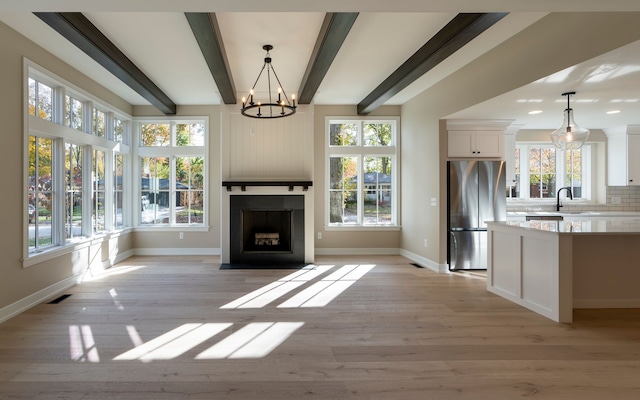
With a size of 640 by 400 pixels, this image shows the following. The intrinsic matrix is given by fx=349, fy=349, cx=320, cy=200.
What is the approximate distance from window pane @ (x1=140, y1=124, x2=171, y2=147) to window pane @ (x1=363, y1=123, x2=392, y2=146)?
3.94 m

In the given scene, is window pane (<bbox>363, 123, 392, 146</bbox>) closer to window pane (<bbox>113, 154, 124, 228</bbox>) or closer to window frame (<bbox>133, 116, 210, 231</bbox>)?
window frame (<bbox>133, 116, 210, 231</bbox>)

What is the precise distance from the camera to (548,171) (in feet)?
22.1

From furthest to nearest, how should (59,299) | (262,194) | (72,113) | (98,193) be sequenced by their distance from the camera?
(262,194), (98,193), (72,113), (59,299)

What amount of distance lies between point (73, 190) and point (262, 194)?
273 cm

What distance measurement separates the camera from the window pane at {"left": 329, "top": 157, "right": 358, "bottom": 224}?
7.00m

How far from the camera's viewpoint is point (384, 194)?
705cm

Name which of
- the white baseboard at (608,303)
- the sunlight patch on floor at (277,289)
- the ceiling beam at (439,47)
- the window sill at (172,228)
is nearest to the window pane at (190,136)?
the window sill at (172,228)

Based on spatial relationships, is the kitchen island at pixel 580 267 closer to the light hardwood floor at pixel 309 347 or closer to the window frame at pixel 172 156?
the light hardwood floor at pixel 309 347

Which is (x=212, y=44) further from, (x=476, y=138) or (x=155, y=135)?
(x=476, y=138)

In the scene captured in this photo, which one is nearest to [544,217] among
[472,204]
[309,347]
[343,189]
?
[472,204]

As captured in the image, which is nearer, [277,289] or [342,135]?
[277,289]

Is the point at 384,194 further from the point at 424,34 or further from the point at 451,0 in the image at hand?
the point at 451,0

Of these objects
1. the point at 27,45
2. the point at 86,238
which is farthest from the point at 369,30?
the point at 86,238

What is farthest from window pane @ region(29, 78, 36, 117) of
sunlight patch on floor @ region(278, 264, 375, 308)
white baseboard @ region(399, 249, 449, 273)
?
white baseboard @ region(399, 249, 449, 273)
